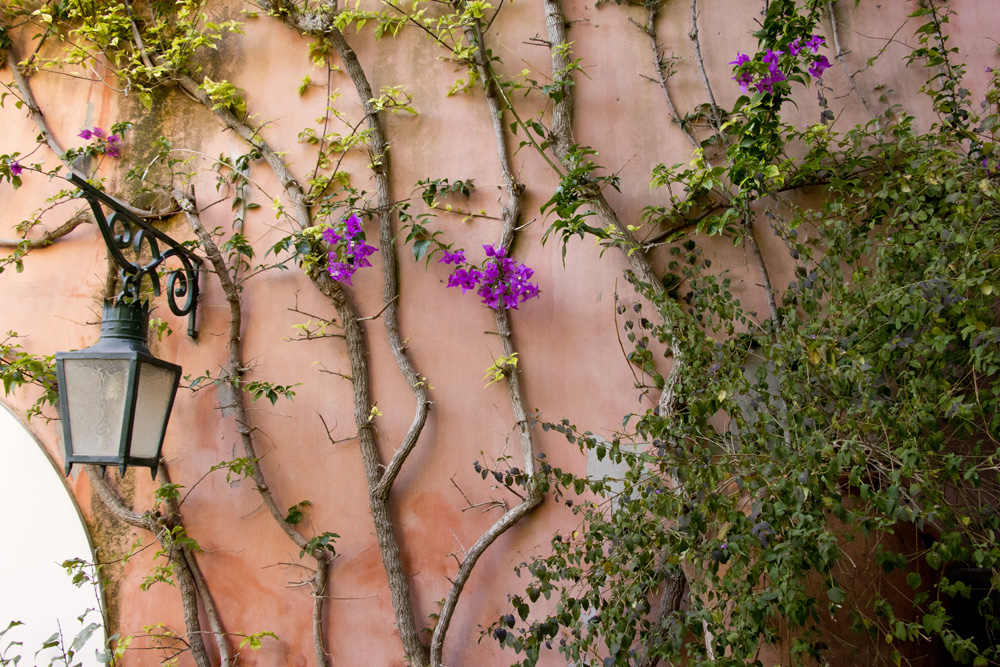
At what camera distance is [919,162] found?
78.4 inches

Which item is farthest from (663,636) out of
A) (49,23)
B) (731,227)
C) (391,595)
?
(49,23)

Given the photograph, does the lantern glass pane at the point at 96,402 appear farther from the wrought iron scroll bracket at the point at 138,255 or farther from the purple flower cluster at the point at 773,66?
the purple flower cluster at the point at 773,66

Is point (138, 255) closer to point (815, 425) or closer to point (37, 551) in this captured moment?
point (37, 551)

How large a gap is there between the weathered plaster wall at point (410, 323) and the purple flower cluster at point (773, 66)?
138 mm

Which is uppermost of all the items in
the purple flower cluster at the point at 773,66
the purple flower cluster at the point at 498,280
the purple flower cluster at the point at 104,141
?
the purple flower cluster at the point at 104,141

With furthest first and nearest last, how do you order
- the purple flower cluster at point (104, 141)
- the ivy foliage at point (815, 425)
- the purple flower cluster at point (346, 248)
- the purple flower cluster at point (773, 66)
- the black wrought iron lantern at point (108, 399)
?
1. the purple flower cluster at point (104, 141)
2. the purple flower cluster at point (346, 248)
3. the purple flower cluster at point (773, 66)
4. the black wrought iron lantern at point (108, 399)
5. the ivy foliage at point (815, 425)

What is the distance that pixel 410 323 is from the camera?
242cm

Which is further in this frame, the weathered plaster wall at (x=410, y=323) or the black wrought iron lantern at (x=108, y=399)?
the weathered plaster wall at (x=410, y=323)

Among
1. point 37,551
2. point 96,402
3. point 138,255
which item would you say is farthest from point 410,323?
point 37,551

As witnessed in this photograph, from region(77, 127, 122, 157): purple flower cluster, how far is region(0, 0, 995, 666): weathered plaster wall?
5 centimetres

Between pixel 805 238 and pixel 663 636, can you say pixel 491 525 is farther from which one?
pixel 805 238

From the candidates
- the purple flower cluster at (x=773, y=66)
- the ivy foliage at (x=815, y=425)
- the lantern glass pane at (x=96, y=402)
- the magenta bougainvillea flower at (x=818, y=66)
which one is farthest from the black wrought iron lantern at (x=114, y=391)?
the magenta bougainvillea flower at (x=818, y=66)

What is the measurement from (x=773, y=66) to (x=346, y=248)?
140 centimetres

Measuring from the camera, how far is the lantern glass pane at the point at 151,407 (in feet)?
A: 6.06
